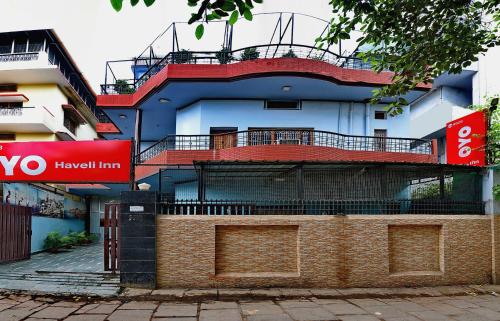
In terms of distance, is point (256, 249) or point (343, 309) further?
point (256, 249)

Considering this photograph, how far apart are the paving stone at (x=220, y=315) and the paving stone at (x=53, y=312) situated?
228 centimetres

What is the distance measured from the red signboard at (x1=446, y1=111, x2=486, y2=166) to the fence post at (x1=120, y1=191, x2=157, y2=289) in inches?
329

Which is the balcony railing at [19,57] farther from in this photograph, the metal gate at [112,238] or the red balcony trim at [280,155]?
the metal gate at [112,238]

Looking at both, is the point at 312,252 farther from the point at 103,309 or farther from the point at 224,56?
the point at 224,56

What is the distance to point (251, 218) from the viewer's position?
332 inches

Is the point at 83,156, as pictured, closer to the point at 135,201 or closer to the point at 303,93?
the point at 135,201

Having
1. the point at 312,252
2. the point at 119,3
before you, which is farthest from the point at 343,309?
the point at 119,3

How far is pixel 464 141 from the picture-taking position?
1076 cm

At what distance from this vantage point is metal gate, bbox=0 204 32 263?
1042 cm

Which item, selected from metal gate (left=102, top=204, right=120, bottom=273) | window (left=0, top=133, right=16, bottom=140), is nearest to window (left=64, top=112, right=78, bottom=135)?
window (left=0, top=133, right=16, bottom=140)

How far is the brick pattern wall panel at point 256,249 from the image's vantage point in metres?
8.39

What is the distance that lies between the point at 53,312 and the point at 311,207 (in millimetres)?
5481

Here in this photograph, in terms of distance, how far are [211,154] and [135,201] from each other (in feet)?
19.6

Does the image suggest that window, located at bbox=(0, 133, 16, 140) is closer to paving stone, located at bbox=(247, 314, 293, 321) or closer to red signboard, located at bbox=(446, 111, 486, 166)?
paving stone, located at bbox=(247, 314, 293, 321)
